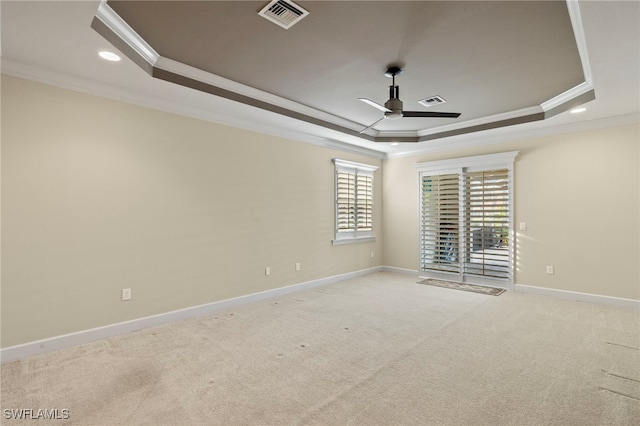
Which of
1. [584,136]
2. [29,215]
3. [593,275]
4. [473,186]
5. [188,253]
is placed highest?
[584,136]

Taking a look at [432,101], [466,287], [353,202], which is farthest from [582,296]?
[353,202]

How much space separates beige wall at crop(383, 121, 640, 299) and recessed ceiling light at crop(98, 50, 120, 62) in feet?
18.1

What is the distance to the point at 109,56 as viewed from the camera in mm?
2783

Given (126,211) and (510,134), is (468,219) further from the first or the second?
(126,211)

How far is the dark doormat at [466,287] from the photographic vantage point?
5.30 meters

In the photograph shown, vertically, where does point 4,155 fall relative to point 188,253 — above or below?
above

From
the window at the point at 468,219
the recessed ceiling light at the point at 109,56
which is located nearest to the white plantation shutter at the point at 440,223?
the window at the point at 468,219

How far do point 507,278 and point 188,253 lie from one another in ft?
16.4

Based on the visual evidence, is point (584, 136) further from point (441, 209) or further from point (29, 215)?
point (29, 215)

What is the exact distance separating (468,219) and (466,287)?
1204 mm

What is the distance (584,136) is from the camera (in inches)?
189

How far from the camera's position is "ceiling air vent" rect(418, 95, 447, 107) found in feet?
14.1

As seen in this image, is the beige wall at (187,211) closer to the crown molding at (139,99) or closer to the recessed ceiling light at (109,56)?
the crown molding at (139,99)

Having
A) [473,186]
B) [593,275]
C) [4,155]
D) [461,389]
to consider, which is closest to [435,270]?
[473,186]
